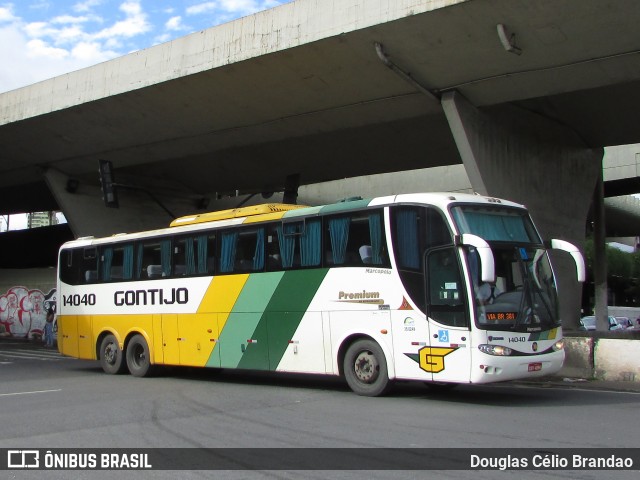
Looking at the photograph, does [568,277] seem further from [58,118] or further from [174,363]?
[58,118]

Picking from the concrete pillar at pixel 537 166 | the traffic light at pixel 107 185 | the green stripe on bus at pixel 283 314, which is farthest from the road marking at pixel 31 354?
the concrete pillar at pixel 537 166

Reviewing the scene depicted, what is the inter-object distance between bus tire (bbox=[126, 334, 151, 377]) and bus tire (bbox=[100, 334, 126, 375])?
329 mm

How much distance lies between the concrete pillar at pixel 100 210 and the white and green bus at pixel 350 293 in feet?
48.2

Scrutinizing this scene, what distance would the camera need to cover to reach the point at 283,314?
1258cm

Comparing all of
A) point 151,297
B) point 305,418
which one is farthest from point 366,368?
point 151,297

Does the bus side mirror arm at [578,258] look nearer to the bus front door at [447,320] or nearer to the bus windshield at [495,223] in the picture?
the bus windshield at [495,223]

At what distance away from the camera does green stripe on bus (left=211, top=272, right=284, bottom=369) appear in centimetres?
1286

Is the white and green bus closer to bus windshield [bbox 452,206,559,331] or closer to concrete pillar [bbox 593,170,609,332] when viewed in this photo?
bus windshield [bbox 452,206,559,331]

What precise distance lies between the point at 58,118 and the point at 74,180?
21.0 feet

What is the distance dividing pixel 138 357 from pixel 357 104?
9705mm

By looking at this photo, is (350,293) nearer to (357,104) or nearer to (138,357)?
(138,357)

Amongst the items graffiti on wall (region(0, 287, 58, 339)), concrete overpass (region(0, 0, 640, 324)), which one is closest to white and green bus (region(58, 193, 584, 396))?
concrete overpass (region(0, 0, 640, 324))

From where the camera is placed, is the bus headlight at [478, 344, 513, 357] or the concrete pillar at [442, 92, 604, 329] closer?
the bus headlight at [478, 344, 513, 357]

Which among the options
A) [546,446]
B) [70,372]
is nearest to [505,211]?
[546,446]
